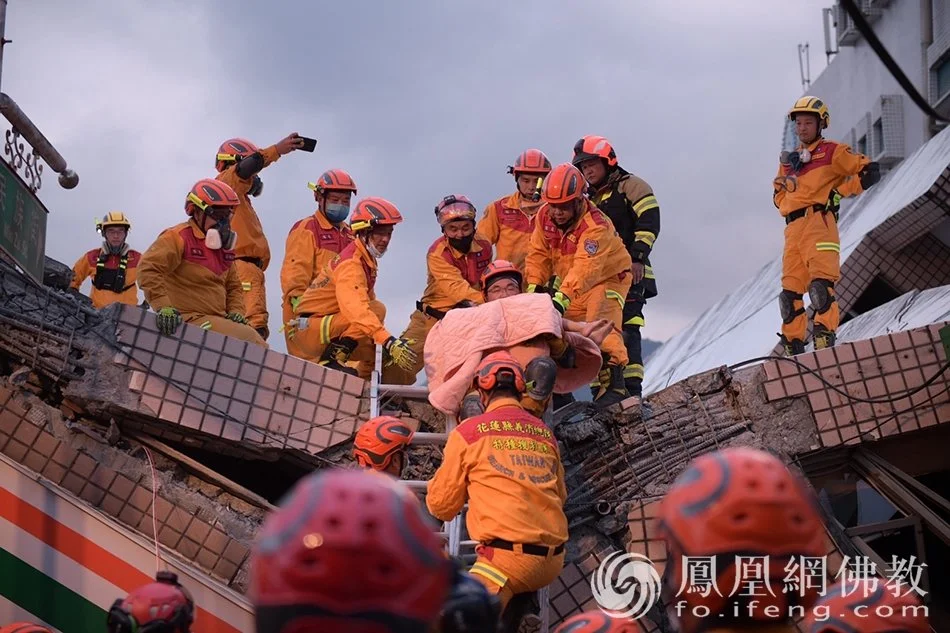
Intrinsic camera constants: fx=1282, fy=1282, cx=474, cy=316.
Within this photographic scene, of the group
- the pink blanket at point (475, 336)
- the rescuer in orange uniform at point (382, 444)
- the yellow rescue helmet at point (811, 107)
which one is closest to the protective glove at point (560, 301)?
the pink blanket at point (475, 336)

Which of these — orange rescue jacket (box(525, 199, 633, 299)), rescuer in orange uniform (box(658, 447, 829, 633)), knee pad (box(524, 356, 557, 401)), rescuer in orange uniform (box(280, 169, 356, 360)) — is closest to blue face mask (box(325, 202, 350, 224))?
rescuer in orange uniform (box(280, 169, 356, 360))

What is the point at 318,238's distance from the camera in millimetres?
10188

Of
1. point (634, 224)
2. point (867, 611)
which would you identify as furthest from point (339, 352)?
point (867, 611)

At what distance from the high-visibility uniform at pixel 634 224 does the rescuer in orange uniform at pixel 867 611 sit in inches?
232

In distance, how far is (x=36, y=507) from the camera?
684 cm

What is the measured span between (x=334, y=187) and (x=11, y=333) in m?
3.42

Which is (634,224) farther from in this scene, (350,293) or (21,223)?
(21,223)

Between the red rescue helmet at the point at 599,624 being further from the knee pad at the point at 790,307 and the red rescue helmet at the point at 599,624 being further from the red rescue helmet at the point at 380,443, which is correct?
the knee pad at the point at 790,307

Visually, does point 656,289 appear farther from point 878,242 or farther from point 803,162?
point 878,242

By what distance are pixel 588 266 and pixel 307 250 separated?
2.63 metres

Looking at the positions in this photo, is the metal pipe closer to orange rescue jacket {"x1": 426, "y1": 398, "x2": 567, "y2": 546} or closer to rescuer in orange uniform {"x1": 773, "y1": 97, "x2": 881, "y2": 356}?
orange rescue jacket {"x1": 426, "y1": 398, "x2": 567, "y2": 546}

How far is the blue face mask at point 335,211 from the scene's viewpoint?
10.2m

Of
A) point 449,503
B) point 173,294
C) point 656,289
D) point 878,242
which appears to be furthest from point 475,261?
point 878,242

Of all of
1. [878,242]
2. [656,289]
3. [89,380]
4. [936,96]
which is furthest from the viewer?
[936,96]
